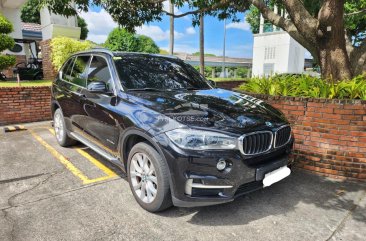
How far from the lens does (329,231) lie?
3.07 meters

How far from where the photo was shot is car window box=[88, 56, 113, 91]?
411 cm

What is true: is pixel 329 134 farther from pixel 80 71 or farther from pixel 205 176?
pixel 80 71

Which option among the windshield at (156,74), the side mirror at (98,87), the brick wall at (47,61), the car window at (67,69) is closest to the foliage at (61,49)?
the brick wall at (47,61)

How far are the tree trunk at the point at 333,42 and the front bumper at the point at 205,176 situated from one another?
386cm

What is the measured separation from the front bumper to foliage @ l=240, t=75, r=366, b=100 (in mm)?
2473

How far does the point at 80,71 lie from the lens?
5.03 metres

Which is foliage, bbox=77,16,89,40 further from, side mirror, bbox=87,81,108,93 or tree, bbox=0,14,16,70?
side mirror, bbox=87,81,108,93

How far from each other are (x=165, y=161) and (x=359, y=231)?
210cm

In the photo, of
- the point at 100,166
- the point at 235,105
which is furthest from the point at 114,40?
the point at 235,105

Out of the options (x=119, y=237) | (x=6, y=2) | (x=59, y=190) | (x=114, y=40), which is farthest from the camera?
(x=114, y=40)

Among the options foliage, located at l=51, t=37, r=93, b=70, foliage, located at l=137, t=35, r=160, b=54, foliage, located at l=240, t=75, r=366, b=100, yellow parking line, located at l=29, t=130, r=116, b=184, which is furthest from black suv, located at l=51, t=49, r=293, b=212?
foliage, located at l=137, t=35, r=160, b=54

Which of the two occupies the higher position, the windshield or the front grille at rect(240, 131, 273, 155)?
the windshield

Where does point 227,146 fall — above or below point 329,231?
above

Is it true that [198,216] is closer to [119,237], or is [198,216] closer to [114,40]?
[119,237]
